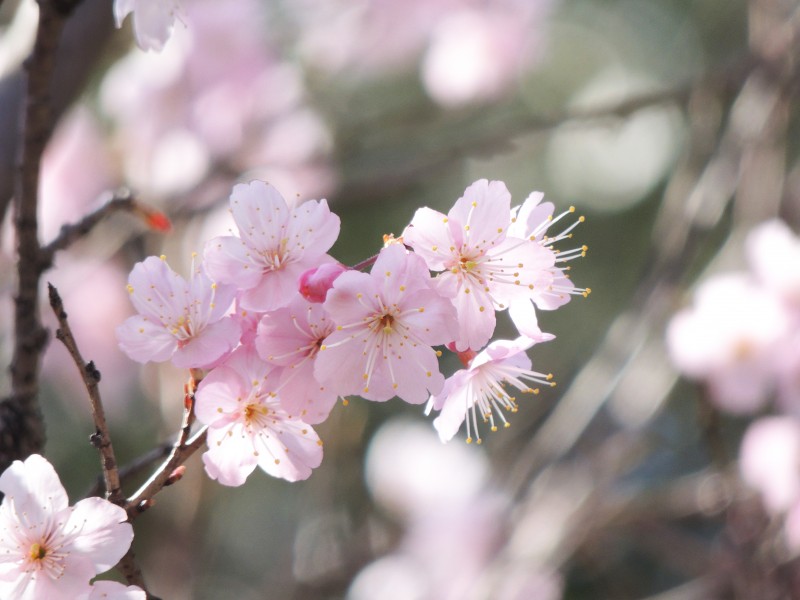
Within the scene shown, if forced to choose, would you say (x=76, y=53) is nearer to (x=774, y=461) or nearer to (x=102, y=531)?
(x=102, y=531)

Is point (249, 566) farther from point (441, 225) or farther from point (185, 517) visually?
point (441, 225)

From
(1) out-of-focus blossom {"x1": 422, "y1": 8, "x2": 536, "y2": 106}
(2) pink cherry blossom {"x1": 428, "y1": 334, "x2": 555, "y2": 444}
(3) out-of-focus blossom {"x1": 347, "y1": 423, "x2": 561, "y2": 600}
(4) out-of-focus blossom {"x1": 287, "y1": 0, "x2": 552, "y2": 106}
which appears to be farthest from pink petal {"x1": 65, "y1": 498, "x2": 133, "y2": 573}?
(1) out-of-focus blossom {"x1": 422, "y1": 8, "x2": 536, "y2": 106}

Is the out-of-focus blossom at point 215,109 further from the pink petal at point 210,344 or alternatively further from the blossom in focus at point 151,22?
the pink petal at point 210,344

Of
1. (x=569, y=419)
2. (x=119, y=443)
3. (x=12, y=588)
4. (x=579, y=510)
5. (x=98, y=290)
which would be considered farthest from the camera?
(x=119, y=443)

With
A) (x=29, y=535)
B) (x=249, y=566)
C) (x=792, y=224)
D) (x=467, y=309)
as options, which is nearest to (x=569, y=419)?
(x=792, y=224)

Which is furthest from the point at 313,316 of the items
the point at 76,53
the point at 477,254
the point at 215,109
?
the point at 215,109

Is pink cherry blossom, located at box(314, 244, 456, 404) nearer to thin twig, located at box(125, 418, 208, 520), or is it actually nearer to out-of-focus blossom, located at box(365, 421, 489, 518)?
thin twig, located at box(125, 418, 208, 520)
